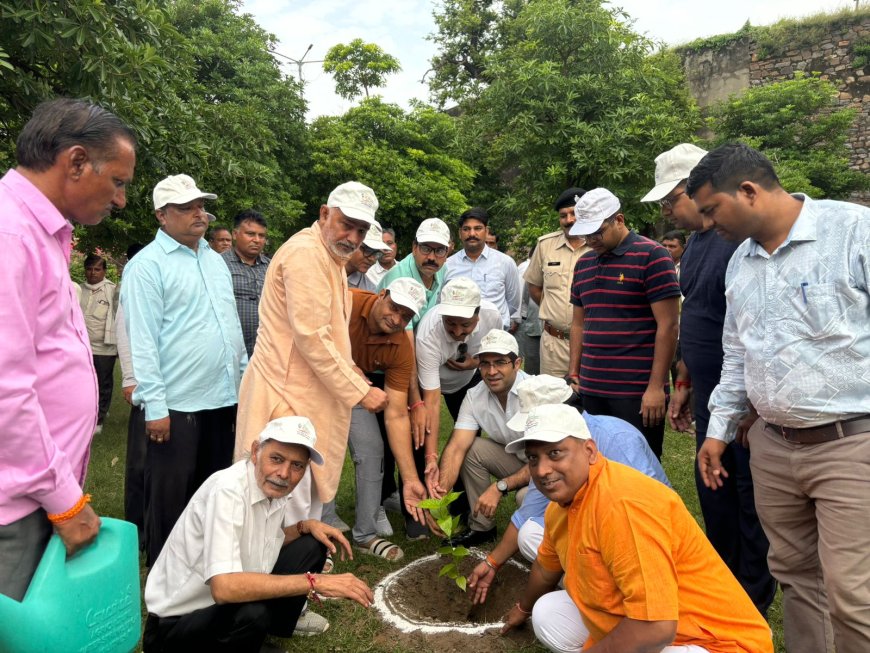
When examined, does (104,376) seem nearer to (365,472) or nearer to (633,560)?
(365,472)

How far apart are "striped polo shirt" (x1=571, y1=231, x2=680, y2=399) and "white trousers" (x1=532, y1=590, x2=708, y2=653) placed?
150cm

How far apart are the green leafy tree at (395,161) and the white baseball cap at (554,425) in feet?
51.0

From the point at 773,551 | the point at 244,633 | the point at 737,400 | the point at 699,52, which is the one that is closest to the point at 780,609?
the point at 773,551

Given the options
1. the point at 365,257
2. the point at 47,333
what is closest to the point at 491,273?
the point at 365,257

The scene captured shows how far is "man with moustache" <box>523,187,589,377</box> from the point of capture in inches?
227

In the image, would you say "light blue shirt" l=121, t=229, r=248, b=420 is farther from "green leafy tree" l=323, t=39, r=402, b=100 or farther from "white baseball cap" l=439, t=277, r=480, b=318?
"green leafy tree" l=323, t=39, r=402, b=100

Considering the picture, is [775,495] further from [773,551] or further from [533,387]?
[533,387]

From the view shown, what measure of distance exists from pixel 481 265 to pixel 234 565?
4.11 metres

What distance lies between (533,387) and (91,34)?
384cm

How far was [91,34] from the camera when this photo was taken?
449 cm

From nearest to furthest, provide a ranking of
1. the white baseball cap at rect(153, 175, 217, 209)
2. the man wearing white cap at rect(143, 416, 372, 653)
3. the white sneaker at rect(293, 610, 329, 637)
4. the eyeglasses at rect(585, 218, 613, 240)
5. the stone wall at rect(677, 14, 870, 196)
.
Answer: the man wearing white cap at rect(143, 416, 372, 653) → the white sneaker at rect(293, 610, 329, 637) → the white baseball cap at rect(153, 175, 217, 209) → the eyeglasses at rect(585, 218, 613, 240) → the stone wall at rect(677, 14, 870, 196)

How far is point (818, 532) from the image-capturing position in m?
2.57

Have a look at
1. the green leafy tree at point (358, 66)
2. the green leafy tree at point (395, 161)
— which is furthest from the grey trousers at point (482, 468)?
the green leafy tree at point (358, 66)

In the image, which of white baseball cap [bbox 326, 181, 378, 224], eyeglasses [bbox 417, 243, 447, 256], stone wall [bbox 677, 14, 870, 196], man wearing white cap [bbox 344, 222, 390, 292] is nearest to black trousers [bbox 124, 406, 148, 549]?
man wearing white cap [bbox 344, 222, 390, 292]
